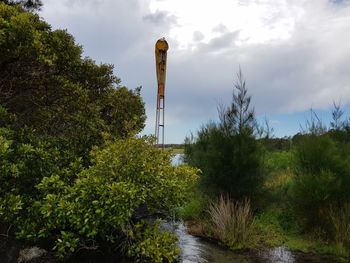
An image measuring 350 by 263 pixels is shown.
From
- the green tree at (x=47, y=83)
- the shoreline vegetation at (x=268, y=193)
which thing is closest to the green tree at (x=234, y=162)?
the shoreline vegetation at (x=268, y=193)

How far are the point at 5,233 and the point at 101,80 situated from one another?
12.2 ft

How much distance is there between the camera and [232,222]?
11.6 m

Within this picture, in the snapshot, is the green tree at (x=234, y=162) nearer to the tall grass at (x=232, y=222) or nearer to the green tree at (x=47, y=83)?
the tall grass at (x=232, y=222)

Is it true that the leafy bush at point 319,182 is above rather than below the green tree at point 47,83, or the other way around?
below

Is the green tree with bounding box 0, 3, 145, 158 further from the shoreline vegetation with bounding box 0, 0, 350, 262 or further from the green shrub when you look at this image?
the green shrub

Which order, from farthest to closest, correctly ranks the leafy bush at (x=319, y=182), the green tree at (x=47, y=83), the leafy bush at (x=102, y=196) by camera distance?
the leafy bush at (x=319, y=182) → the green tree at (x=47, y=83) → the leafy bush at (x=102, y=196)

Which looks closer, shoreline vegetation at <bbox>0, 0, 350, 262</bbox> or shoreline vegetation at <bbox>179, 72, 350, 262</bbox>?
shoreline vegetation at <bbox>0, 0, 350, 262</bbox>

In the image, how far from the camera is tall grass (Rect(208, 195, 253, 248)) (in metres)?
11.4

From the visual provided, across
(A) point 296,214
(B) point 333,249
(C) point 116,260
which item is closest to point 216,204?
(A) point 296,214

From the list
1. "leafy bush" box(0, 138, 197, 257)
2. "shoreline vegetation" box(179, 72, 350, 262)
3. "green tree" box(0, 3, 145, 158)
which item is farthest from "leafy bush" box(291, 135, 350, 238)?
"green tree" box(0, 3, 145, 158)

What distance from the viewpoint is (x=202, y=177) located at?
43.8 ft

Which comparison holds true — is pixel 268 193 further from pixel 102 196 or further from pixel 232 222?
pixel 102 196

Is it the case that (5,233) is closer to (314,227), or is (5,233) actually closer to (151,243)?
(151,243)

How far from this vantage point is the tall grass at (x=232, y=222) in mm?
11430
